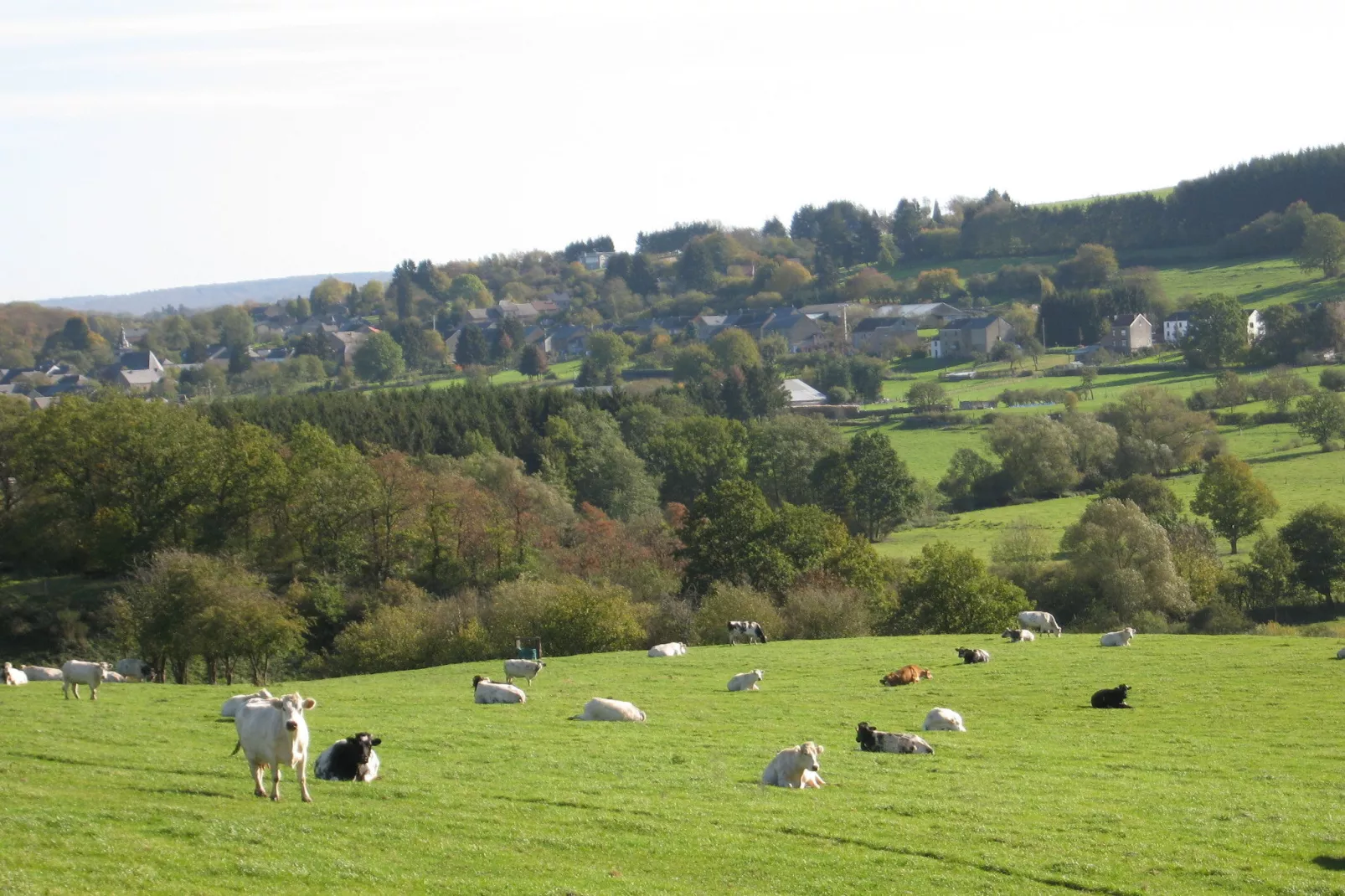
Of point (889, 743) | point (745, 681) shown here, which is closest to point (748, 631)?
point (745, 681)

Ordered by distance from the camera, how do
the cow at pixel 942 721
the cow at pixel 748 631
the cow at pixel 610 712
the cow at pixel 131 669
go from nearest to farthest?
1. the cow at pixel 942 721
2. the cow at pixel 610 712
3. the cow at pixel 131 669
4. the cow at pixel 748 631

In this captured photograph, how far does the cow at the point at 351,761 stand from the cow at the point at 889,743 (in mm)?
7969

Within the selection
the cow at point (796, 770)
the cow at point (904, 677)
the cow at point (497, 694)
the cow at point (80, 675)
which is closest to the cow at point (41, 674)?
the cow at point (80, 675)

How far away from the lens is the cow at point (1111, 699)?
25.6 meters

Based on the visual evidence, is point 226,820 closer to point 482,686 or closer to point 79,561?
point 482,686

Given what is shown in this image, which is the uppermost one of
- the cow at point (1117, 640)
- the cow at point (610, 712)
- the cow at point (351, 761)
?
the cow at point (351, 761)

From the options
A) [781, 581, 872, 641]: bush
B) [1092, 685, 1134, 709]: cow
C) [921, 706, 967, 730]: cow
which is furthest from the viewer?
[781, 581, 872, 641]: bush

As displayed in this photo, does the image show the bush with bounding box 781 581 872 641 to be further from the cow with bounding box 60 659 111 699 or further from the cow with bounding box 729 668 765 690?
the cow with bounding box 60 659 111 699

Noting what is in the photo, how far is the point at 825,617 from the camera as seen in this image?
46.6m

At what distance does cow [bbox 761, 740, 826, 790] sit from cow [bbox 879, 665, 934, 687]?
464 inches

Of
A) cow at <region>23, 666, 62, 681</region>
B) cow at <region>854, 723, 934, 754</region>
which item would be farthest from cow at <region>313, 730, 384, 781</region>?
cow at <region>23, 666, 62, 681</region>

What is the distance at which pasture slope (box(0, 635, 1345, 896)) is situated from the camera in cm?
1348

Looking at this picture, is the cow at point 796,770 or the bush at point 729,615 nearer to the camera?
the cow at point 796,770

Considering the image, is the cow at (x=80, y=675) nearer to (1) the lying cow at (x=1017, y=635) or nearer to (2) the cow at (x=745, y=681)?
(2) the cow at (x=745, y=681)
